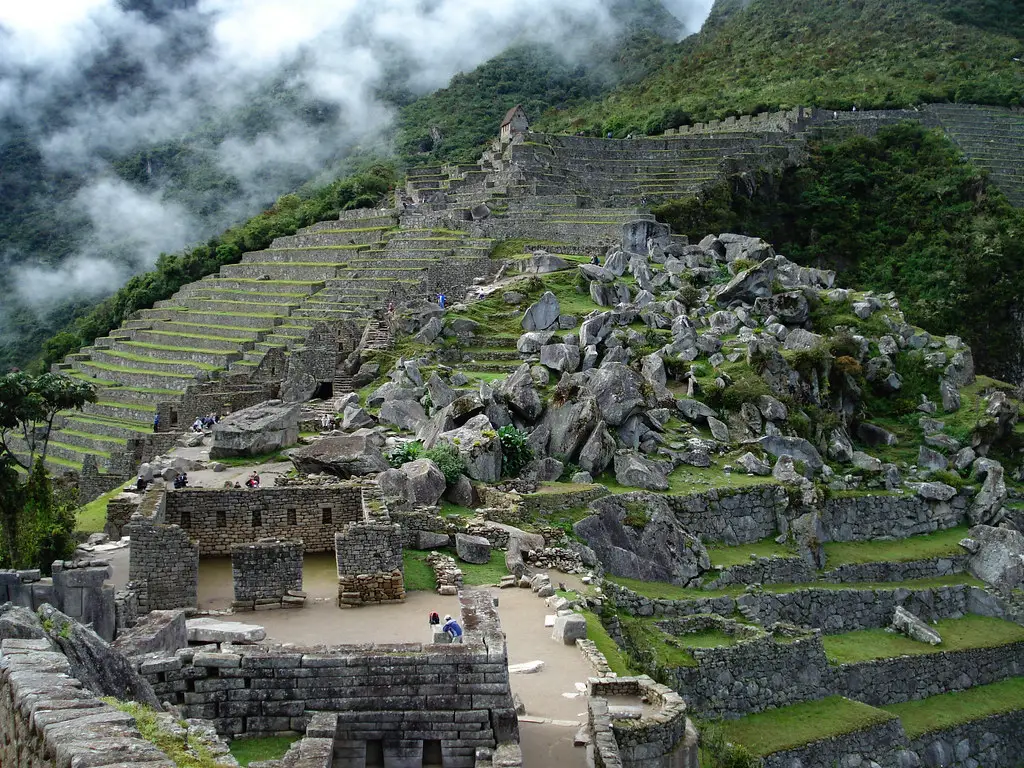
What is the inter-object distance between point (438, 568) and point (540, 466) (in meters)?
5.90

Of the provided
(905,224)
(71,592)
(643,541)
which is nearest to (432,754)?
(71,592)

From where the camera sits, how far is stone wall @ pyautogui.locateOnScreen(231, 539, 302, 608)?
12.2 m

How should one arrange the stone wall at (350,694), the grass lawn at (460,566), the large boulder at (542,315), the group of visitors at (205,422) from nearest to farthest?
the stone wall at (350,694)
the grass lawn at (460,566)
the group of visitors at (205,422)
the large boulder at (542,315)

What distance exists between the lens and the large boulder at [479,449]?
1873cm

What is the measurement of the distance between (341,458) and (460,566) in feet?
11.4

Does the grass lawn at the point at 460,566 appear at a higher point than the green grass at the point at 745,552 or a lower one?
higher

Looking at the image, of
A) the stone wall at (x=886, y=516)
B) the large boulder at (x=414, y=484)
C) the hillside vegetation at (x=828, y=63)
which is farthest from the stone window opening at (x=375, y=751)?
the hillside vegetation at (x=828, y=63)

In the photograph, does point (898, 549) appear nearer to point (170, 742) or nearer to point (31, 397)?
point (31, 397)

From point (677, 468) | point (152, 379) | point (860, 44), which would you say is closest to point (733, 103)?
point (860, 44)

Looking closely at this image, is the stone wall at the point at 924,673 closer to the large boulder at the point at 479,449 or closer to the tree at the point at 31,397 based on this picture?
the large boulder at the point at 479,449

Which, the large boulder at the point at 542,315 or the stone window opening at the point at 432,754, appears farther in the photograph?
the large boulder at the point at 542,315

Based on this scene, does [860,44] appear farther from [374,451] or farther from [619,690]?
[619,690]

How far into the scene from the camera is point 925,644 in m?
20.4

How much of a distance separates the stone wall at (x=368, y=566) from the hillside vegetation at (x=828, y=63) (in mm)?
51593
